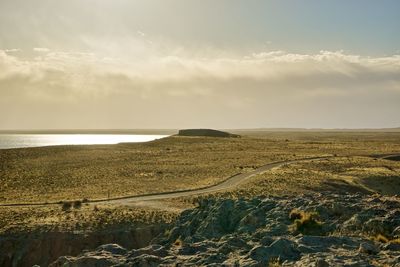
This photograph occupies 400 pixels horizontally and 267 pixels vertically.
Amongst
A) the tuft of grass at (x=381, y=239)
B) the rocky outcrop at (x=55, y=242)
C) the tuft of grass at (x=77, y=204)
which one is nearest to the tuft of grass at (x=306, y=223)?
the tuft of grass at (x=381, y=239)

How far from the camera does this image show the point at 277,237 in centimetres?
1697

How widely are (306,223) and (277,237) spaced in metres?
4.06

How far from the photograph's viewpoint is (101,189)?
57.0 meters

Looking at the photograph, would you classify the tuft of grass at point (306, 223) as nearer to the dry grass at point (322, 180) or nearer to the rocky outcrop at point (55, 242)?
the rocky outcrop at point (55, 242)

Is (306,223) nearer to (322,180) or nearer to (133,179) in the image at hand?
(322,180)

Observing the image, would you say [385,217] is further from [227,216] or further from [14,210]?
[14,210]

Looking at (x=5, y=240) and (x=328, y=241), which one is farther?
(x=5, y=240)

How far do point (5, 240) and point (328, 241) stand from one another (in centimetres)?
2859

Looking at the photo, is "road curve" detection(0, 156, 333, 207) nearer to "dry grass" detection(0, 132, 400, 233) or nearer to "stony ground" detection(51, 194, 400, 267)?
"dry grass" detection(0, 132, 400, 233)

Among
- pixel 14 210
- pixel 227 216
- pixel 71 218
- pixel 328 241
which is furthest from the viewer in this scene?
pixel 14 210

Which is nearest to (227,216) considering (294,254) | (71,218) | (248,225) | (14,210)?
(248,225)

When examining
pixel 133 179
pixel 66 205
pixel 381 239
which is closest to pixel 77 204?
pixel 66 205

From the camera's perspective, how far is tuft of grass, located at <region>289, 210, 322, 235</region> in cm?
2005

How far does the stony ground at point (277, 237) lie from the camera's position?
1493 cm
